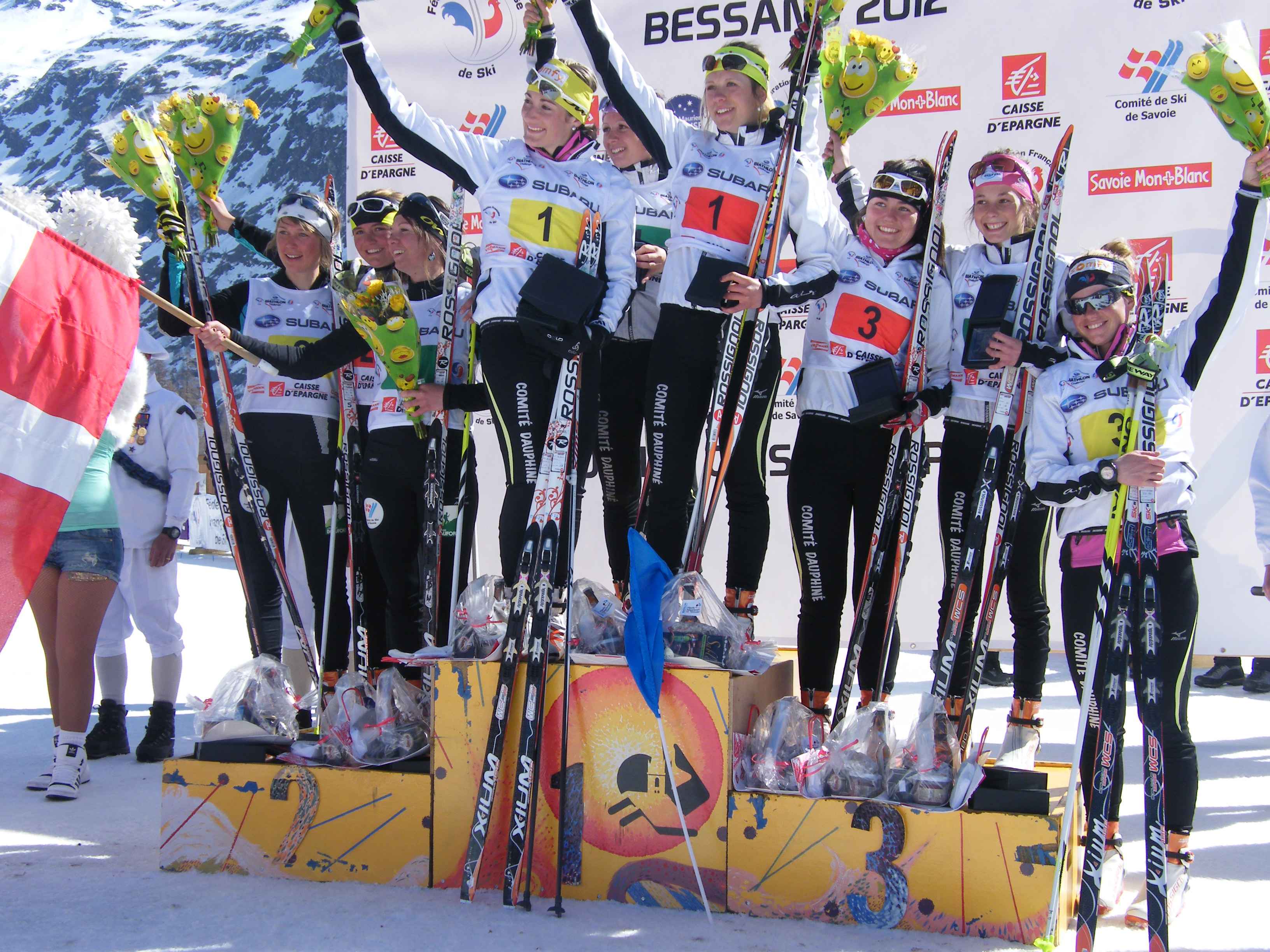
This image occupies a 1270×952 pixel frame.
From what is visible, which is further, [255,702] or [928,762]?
[255,702]

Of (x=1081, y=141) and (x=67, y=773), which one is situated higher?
(x=1081, y=141)

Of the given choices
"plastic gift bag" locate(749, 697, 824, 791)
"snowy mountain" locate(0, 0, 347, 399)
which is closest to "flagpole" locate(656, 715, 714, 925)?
"plastic gift bag" locate(749, 697, 824, 791)

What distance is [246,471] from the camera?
12.4 ft

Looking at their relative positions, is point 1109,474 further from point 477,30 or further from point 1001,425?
point 477,30


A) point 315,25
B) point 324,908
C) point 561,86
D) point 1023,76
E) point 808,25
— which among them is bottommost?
point 324,908

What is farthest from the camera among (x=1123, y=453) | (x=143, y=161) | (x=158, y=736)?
(x=158, y=736)

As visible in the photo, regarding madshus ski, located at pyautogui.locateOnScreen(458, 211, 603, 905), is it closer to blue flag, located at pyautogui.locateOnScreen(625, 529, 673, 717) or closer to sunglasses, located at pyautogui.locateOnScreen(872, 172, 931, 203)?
blue flag, located at pyautogui.locateOnScreen(625, 529, 673, 717)

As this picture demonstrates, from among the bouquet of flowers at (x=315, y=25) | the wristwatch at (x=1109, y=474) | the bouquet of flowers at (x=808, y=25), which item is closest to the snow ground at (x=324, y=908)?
the wristwatch at (x=1109, y=474)

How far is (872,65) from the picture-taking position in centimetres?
382

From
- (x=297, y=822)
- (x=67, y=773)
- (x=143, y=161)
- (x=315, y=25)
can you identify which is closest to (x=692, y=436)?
(x=297, y=822)

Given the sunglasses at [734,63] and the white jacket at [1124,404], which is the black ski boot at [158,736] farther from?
the white jacket at [1124,404]

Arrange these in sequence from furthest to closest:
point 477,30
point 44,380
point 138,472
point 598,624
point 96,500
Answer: point 477,30, point 138,472, point 96,500, point 598,624, point 44,380

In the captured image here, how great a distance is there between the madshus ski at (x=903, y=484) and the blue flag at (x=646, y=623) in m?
0.86

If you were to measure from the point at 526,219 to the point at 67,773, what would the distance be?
2.54 meters
